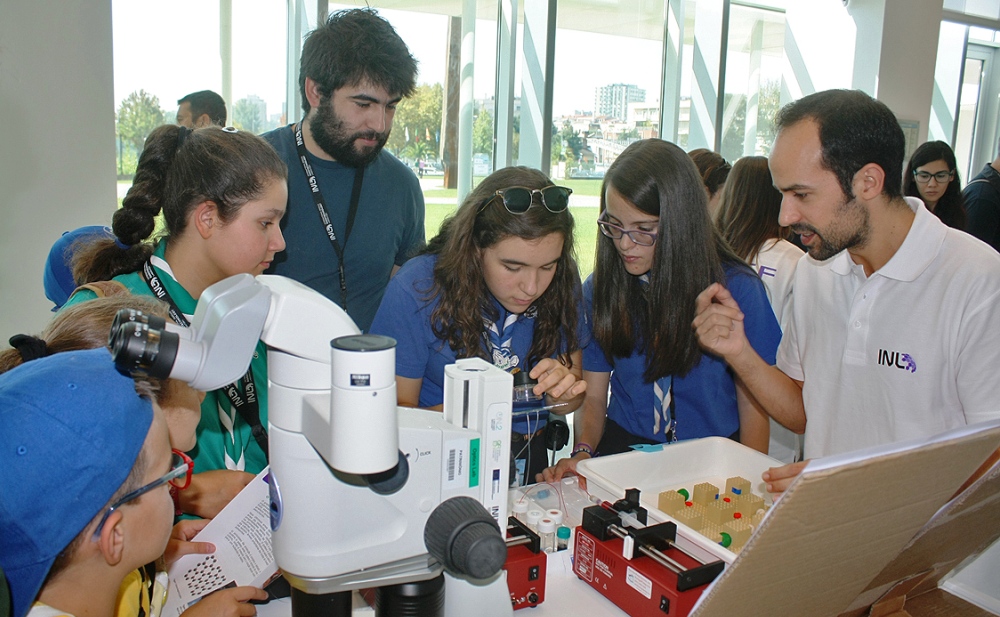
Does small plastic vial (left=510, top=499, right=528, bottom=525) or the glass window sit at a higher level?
the glass window

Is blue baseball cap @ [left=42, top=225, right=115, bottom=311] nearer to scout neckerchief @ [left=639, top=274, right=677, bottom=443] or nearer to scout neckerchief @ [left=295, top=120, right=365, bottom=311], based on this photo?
scout neckerchief @ [left=295, top=120, right=365, bottom=311]

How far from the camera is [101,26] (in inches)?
126

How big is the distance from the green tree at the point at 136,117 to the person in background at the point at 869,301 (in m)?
3.25

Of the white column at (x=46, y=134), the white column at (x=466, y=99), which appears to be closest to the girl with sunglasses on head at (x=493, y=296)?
the white column at (x=46, y=134)

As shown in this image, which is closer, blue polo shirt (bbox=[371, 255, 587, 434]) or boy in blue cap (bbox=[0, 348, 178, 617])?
boy in blue cap (bbox=[0, 348, 178, 617])

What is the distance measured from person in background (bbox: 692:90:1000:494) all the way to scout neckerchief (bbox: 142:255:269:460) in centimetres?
111

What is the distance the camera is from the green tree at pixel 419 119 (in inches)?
193

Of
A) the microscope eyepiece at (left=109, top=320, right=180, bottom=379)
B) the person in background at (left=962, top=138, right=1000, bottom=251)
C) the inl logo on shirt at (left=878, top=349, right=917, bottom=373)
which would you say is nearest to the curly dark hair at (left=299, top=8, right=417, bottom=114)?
the inl logo on shirt at (left=878, top=349, right=917, bottom=373)

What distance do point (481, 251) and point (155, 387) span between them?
96 centimetres

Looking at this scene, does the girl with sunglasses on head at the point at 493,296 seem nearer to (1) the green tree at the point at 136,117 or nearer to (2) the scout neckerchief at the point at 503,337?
(2) the scout neckerchief at the point at 503,337

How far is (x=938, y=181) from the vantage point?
462 centimetres

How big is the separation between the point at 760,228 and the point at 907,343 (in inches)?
47.4

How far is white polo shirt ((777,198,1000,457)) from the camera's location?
148 centimetres

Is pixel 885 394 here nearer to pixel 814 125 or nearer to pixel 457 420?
pixel 814 125
